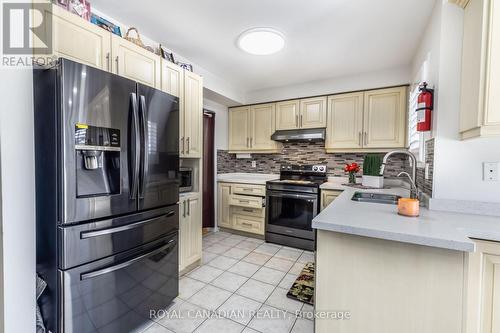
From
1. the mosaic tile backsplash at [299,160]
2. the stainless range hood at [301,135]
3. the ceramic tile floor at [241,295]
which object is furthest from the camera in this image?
the stainless range hood at [301,135]

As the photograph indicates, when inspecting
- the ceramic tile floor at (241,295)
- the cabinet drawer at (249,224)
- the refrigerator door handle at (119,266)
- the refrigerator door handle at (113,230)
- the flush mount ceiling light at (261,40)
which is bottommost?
the ceramic tile floor at (241,295)

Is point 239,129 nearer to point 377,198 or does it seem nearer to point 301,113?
point 301,113

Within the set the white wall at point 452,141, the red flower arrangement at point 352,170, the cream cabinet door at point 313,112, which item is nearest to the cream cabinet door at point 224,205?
the cream cabinet door at point 313,112


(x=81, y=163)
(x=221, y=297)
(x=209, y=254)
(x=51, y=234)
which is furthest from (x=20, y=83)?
(x=209, y=254)

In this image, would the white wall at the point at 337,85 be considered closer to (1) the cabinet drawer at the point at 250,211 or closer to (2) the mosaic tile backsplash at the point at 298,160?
(2) the mosaic tile backsplash at the point at 298,160

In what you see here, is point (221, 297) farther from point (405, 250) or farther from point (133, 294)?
point (405, 250)

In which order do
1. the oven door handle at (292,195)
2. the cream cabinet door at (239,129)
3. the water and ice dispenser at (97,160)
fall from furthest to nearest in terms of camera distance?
the cream cabinet door at (239,129), the oven door handle at (292,195), the water and ice dispenser at (97,160)

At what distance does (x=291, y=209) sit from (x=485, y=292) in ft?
7.10

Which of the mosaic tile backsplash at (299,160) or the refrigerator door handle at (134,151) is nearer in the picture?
Answer: the refrigerator door handle at (134,151)

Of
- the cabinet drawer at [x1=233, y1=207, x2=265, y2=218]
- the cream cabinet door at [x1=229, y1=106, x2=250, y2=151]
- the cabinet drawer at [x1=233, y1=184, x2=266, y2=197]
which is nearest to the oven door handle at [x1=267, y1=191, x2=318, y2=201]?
the cabinet drawer at [x1=233, y1=184, x2=266, y2=197]

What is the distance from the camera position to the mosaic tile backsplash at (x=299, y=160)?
3.06 metres

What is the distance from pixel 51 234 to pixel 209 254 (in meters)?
1.92

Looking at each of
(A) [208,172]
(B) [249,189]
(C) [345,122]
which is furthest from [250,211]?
(C) [345,122]

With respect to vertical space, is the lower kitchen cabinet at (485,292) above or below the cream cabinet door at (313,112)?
below
